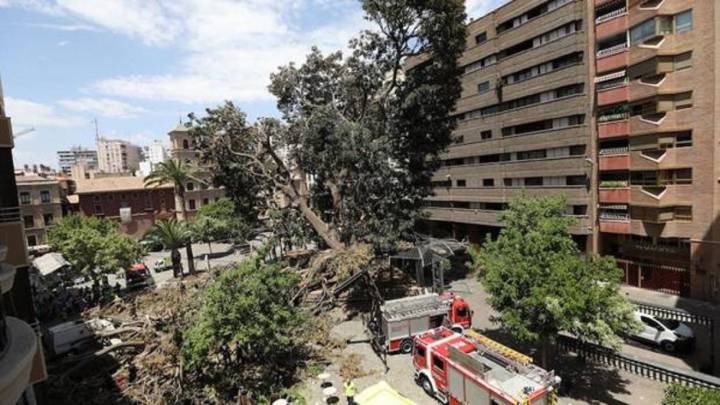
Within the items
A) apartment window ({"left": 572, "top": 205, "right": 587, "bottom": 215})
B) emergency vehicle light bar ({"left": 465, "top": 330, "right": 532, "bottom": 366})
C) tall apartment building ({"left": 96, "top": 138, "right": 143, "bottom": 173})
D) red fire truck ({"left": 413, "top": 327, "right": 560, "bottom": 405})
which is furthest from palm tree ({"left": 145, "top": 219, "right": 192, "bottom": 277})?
tall apartment building ({"left": 96, "top": 138, "right": 143, "bottom": 173})

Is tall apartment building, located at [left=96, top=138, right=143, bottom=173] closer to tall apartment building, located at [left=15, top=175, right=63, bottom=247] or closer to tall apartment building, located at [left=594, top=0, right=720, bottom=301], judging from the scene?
tall apartment building, located at [left=15, top=175, right=63, bottom=247]

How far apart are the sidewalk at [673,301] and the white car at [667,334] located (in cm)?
306

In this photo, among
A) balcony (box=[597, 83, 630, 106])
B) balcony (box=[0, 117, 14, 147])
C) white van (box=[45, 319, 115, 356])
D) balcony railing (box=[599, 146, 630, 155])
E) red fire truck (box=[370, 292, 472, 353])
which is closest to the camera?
balcony (box=[0, 117, 14, 147])

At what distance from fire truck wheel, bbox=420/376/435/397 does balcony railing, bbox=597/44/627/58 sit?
2615 cm

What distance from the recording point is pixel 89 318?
80.8 ft

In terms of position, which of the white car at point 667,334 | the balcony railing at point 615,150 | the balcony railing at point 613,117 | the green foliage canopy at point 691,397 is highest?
the balcony railing at point 613,117

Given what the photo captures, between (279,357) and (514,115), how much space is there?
94.8ft

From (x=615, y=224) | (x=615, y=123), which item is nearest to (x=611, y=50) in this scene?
(x=615, y=123)

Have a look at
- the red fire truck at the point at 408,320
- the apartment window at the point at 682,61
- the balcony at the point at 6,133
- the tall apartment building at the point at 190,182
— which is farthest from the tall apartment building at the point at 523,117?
the tall apartment building at the point at 190,182

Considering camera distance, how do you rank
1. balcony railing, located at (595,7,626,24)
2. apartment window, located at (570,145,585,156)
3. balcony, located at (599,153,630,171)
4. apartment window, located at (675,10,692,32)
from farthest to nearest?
apartment window, located at (570,145,585,156) < balcony, located at (599,153,630,171) < balcony railing, located at (595,7,626,24) < apartment window, located at (675,10,692,32)

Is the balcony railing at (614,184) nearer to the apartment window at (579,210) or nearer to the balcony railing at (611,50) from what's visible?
the apartment window at (579,210)

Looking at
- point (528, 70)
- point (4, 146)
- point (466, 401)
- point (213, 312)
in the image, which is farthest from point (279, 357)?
point (528, 70)

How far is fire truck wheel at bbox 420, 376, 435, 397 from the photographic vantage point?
15930 millimetres

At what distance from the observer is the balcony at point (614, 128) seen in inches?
1040
